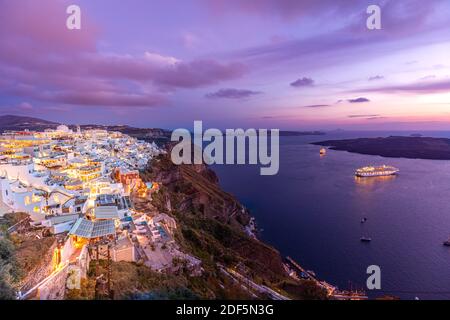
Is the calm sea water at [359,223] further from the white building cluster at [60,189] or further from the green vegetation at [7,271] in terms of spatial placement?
the green vegetation at [7,271]

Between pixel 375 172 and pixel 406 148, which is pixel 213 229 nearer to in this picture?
pixel 375 172

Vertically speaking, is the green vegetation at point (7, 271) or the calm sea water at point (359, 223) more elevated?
the green vegetation at point (7, 271)

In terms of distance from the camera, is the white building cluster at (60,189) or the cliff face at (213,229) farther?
the cliff face at (213,229)

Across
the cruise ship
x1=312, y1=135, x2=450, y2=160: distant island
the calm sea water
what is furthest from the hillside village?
x1=312, y1=135, x2=450, y2=160: distant island

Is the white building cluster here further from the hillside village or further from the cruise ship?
the cruise ship

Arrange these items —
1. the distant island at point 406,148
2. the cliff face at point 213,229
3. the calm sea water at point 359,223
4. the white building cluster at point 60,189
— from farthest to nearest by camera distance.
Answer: the distant island at point 406,148
the calm sea water at point 359,223
the cliff face at point 213,229
the white building cluster at point 60,189

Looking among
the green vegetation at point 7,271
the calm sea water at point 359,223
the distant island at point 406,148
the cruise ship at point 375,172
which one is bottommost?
the calm sea water at point 359,223

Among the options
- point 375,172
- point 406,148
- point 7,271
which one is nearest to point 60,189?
point 7,271

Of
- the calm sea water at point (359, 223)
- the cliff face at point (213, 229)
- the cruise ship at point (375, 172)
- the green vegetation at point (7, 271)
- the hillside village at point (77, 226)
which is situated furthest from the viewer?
the cruise ship at point (375, 172)

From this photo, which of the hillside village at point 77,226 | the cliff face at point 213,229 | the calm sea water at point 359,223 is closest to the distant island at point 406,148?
the calm sea water at point 359,223
